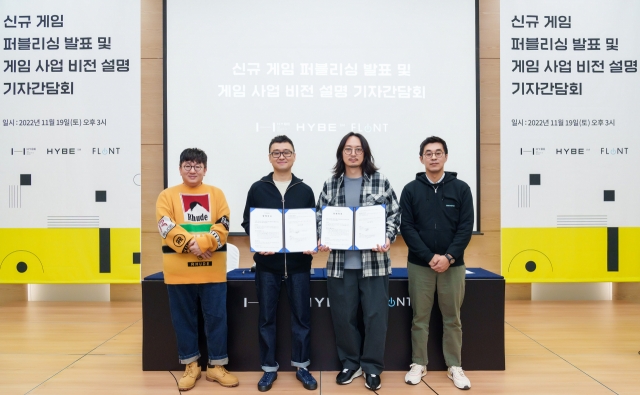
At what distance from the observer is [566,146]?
15.9 feet

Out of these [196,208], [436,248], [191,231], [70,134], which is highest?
[70,134]

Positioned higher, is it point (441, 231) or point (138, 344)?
point (441, 231)

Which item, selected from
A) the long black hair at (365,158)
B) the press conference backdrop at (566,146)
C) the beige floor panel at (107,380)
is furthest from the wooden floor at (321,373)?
the long black hair at (365,158)

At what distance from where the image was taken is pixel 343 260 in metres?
2.69

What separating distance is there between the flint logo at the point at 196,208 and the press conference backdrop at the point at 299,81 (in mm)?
2022

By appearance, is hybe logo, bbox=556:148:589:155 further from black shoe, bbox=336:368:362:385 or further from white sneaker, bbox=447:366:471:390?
black shoe, bbox=336:368:362:385

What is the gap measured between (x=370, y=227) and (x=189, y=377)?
1505 millimetres

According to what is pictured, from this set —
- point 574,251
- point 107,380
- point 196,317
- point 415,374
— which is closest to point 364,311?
point 415,374

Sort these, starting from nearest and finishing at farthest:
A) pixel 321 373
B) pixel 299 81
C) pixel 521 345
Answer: pixel 321 373 → pixel 521 345 → pixel 299 81

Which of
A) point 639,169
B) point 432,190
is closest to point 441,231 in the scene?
point 432,190

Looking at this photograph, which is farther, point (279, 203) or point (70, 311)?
point (70, 311)

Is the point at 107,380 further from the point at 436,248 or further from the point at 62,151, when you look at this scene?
the point at 62,151

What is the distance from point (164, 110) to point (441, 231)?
11.2 feet

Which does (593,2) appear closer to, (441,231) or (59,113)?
(441,231)
